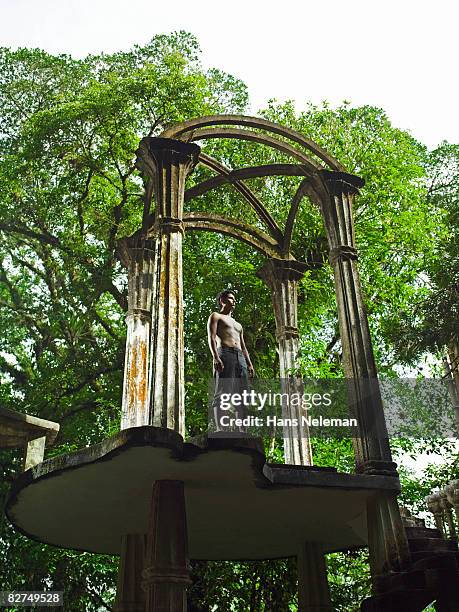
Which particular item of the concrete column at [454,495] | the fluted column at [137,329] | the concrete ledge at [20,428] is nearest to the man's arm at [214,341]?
the fluted column at [137,329]

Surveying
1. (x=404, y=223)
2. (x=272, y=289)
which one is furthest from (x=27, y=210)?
(x=404, y=223)

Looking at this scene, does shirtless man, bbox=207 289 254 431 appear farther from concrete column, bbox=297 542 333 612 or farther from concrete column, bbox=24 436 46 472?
concrete column, bbox=297 542 333 612

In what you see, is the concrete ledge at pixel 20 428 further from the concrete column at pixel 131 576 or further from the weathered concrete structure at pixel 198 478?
the concrete column at pixel 131 576

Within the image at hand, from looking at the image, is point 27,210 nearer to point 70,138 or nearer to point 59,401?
point 70,138

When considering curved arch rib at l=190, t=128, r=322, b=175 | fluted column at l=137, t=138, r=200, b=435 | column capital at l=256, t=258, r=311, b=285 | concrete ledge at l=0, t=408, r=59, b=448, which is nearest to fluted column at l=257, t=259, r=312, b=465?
column capital at l=256, t=258, r=311, b=285

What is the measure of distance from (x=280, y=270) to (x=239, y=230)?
116 centimetres

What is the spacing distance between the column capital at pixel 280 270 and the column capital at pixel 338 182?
7.64ft

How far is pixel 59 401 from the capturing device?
1571cm

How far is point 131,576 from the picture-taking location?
822cm

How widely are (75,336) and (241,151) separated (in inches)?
280

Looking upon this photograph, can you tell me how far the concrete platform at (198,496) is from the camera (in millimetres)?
6348

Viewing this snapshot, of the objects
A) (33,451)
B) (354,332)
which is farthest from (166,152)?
(33,451)

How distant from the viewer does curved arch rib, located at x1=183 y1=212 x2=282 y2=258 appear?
41.1 feet

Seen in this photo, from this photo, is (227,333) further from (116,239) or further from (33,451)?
(116,239)
